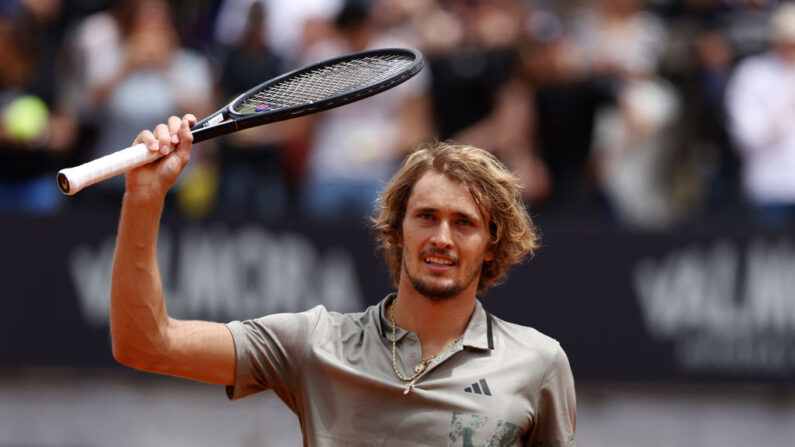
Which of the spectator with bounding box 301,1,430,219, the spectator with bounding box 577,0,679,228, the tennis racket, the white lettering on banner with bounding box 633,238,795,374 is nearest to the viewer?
the tennis racket

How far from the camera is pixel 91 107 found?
→ 970 centimetres

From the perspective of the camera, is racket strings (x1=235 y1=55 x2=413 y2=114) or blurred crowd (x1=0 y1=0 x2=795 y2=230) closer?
racket strings (x1=235 y1=55 x2=413 y2=114)

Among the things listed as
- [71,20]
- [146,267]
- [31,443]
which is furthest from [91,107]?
[146,267]

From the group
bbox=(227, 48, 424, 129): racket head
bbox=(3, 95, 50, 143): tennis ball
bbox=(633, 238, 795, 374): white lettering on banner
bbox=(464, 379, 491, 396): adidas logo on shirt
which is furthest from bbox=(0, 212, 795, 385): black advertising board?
bbox=(464, 379, 491, 396): adidas logo on shirt

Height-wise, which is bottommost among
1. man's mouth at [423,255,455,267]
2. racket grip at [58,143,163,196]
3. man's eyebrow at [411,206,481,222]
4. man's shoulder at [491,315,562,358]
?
man's shoulder at [491,315,562,358]

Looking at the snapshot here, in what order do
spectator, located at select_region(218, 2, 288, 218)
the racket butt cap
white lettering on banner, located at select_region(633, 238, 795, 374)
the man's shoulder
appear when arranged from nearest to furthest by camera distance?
1. the racket butt cap
2. the man's shoulder
3. white lettering on banner, located at select_region(633, 238, 795, 374)
4. spectator, located at select_region(218, 2, 288, 218)

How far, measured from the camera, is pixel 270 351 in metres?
4.21

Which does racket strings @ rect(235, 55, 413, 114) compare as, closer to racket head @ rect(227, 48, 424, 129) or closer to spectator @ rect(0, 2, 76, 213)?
racket head @ rect(227, 48, 424, 129)

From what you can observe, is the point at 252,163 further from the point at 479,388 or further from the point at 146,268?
the point at 146,268

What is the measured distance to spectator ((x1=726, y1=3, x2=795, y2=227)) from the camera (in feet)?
31.0

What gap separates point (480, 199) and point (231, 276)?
5.03m

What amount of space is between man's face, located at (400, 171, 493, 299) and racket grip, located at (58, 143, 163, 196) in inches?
37.3

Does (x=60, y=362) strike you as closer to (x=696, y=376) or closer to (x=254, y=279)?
(x=254, y=279)

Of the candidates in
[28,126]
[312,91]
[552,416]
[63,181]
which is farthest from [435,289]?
[28,126]
